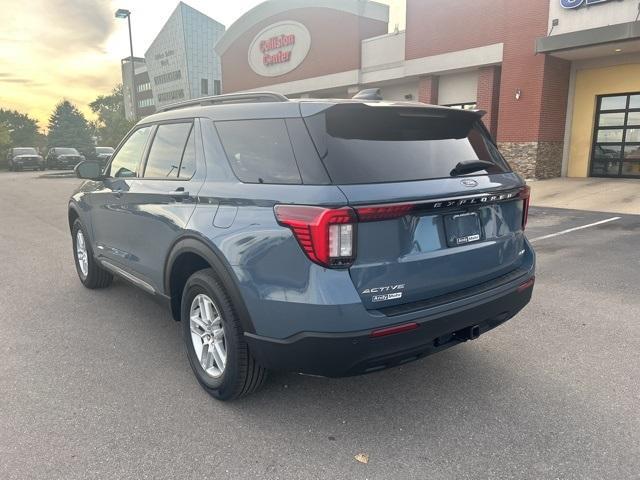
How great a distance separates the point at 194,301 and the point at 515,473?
2.10 m

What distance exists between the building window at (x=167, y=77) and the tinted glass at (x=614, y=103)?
5326 centimetres

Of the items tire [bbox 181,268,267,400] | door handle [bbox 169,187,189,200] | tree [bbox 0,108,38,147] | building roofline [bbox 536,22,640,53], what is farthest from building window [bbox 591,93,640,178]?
tree [bbox 0,108,38,147]

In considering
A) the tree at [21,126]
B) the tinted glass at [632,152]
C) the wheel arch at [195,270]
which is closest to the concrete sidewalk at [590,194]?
the tinted glass at [632,152]

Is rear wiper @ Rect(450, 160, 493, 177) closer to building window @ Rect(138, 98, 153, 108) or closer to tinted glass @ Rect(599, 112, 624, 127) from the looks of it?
tinted glass @ Rect(599, 112, 624, 127)

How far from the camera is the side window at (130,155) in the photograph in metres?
4.23

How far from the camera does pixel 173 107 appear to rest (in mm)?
4145

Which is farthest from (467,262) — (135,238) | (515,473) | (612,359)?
(135,238)

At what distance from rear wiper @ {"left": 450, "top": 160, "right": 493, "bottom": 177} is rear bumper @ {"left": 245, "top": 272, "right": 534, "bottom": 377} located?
29.0 inches

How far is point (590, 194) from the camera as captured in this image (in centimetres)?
1348

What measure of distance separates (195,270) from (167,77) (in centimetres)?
6634

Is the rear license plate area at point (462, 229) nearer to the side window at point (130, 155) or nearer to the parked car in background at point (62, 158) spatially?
the side window at point (130, 155)

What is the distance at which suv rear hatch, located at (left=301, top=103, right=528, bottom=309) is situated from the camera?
246 cm

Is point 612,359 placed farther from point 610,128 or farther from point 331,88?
point 331,88

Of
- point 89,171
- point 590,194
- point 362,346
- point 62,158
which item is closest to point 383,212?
point 362,346
